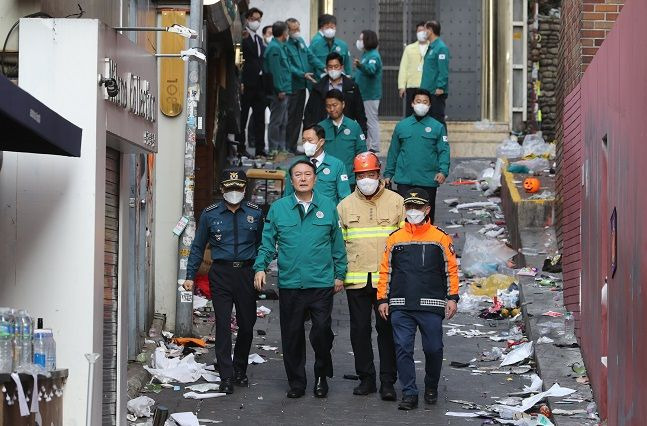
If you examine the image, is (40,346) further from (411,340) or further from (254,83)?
(254,83)

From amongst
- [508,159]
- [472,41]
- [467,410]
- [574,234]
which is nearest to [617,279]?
[467,410]

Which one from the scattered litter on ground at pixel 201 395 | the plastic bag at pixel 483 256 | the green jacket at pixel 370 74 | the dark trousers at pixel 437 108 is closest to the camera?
the scattered litter on ground at pixel 201 395

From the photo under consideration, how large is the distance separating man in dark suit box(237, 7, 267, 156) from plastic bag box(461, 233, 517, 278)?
6455 mm

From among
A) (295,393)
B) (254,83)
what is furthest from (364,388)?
(254,83)

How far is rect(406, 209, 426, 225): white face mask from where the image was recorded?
11.5 m

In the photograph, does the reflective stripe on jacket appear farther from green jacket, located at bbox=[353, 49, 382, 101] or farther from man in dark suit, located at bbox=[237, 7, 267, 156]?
man in dark suit, located at bbox=[237, 7, 267, 156]

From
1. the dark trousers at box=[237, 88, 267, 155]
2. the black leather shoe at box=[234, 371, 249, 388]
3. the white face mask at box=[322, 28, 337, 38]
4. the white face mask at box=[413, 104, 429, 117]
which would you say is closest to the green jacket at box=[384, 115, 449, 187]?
the white face mask at box=[413, 104, 429, 117]

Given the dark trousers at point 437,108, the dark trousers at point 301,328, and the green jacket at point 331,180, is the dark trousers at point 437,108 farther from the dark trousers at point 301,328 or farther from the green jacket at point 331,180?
the dark trousers at point 301,328

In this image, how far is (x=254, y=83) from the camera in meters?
23.6

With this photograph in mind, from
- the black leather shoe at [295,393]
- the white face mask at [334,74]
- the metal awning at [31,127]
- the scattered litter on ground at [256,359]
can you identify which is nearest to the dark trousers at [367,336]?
the black leather shoe at [295,393]

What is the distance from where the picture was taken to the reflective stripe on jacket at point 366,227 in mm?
12148

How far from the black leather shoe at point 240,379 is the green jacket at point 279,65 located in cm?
1104

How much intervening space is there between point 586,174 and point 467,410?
98.5 inches

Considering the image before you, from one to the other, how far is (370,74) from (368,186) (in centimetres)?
999
